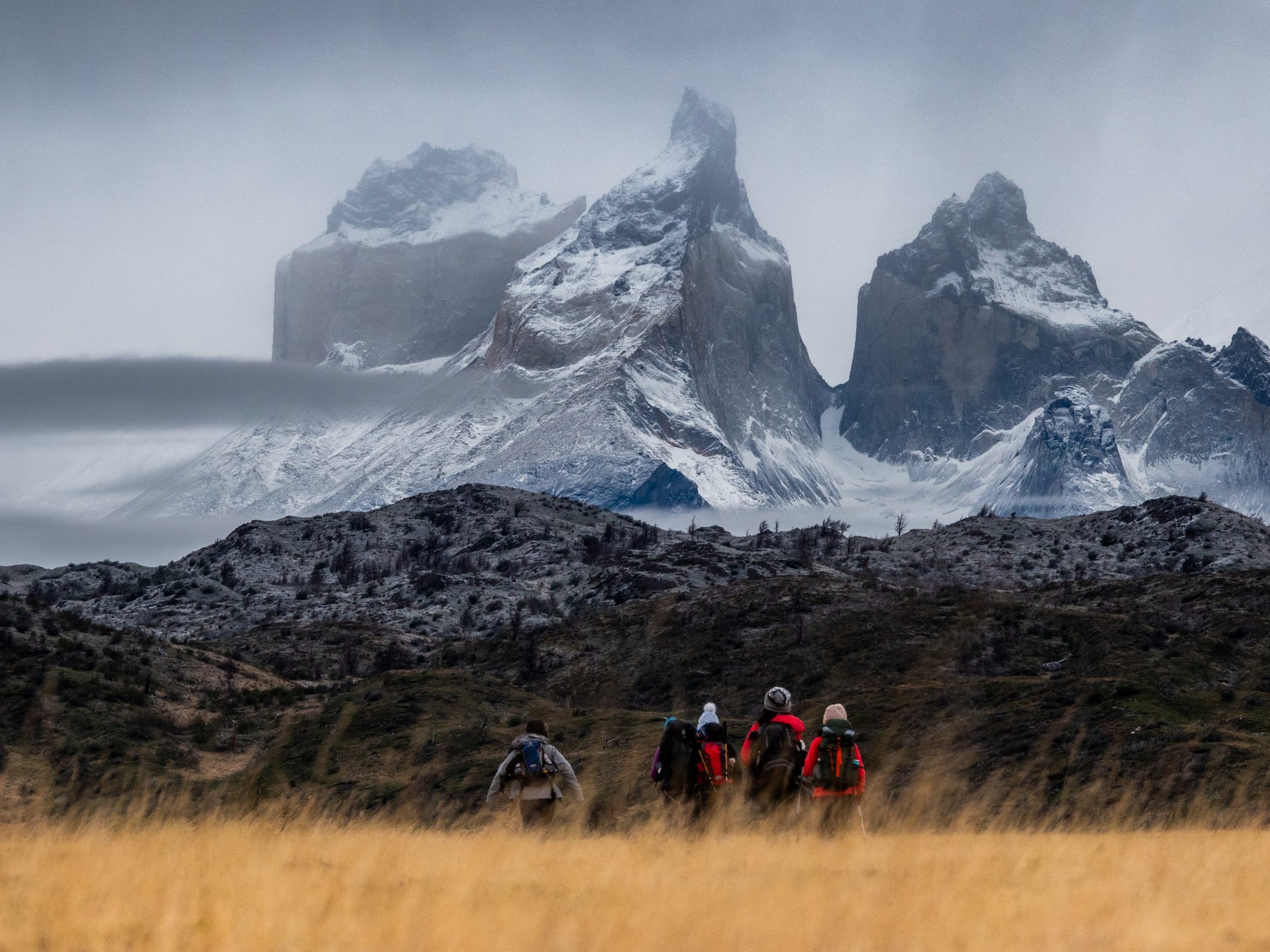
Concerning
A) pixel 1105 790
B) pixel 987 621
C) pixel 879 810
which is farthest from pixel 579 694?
pixel 879 810

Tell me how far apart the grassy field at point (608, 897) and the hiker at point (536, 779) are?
16.3 feet

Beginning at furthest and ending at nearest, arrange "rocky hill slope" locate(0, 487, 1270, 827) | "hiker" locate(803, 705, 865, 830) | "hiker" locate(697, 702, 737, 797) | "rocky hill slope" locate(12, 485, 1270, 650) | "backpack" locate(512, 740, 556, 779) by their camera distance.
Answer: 1. "rocky hill slope" locate(12, 485, 1270, 650)
2. "rocky hill slope" locate(0, 487, 1270, 827)
3. "hiker" locate(697, 702, 737, 797)
4. "backpack" locate(512, 740, 556, 779)
5. "hiker" locate(803, 705, 865, 830)

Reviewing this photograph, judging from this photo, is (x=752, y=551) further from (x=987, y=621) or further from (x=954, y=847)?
(x=954, y=847)

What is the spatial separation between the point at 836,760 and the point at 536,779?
3.97 meters

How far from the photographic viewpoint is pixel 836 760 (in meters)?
17.4

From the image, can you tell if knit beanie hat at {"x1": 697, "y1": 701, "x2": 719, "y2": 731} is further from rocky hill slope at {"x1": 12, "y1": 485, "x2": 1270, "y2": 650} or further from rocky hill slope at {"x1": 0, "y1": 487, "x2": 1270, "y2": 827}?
rocky hill slope at {"x1": 12, "y1": 485, "x2": 1270, "y2": 650}

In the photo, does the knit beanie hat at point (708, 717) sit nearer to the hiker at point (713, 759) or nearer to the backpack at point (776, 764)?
the hiker at point (713, 759)

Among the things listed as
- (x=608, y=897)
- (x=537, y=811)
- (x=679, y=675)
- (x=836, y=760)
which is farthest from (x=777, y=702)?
(x=679, y=675)

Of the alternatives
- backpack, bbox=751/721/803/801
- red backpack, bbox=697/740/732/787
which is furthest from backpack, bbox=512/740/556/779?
backpack, bbox=751/721/803/801

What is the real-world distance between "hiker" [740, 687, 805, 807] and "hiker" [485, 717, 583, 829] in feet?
7.77

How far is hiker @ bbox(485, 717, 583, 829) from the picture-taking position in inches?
717

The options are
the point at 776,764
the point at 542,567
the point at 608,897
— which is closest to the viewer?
the point at 608,897

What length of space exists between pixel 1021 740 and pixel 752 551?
380ft

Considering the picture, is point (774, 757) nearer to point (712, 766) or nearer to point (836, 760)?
point (836, 760)
